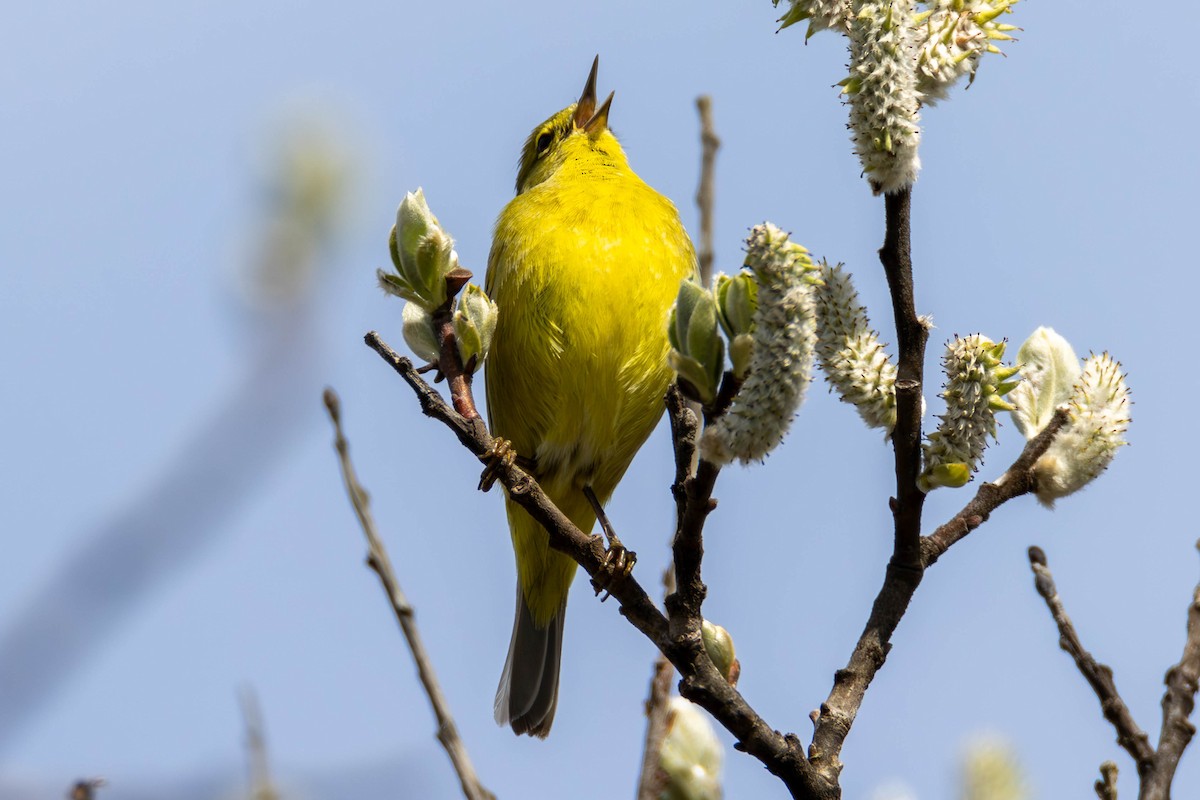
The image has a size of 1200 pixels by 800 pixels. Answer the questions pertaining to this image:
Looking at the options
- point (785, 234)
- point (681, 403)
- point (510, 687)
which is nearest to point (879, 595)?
point (681, 403)

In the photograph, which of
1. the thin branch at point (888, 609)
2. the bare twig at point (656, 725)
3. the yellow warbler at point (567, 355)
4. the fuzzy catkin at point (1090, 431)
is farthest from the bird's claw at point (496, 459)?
the fuzzy catkin at point (1090, 431)

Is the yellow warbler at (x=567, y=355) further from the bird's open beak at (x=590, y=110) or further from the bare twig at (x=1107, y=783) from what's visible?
the bare twig at (x=1107, y=783)

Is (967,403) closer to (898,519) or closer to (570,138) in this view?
(898,519)

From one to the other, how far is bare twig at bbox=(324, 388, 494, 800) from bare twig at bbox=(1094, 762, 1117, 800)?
3.94 feet

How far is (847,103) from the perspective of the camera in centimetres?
181

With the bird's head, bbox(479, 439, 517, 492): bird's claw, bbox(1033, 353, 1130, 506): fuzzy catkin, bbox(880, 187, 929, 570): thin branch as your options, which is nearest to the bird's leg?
bbox(479, 439, 517, 492): bird's claw

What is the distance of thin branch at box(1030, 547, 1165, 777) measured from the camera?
2.24m

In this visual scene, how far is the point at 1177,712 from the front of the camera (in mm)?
2297

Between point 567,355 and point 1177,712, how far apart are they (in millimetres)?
2711

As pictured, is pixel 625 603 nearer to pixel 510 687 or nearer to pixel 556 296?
pixel 556 296

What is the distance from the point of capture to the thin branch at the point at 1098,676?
7.35 feet

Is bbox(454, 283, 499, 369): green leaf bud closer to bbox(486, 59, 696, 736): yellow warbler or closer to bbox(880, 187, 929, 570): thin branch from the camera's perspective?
bbox(880, 187, 929, 570): thin branch

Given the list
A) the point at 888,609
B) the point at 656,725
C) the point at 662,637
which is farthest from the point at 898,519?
the point at 656,725

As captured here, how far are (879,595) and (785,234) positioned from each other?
89cm
